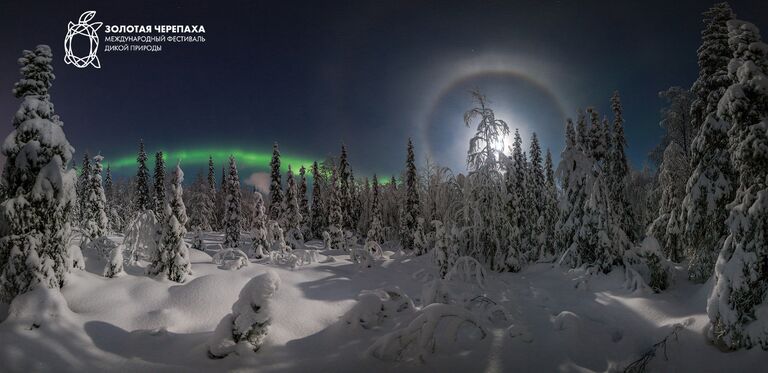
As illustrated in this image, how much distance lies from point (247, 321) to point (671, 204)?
68.6 ft

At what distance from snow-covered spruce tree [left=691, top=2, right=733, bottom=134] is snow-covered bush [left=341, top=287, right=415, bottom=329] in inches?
460

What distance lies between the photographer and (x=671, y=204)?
18469 millimetres

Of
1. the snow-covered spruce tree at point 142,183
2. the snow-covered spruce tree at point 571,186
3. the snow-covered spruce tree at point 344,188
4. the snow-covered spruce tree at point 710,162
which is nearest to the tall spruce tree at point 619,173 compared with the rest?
the snow-covered spruce tree at point 571,186

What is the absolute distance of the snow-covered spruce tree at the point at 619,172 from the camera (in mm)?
21636

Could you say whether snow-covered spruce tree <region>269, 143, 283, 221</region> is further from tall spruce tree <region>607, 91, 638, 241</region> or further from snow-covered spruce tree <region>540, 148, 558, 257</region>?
tall spruce tree <region>607, 91, 638, 241</region>

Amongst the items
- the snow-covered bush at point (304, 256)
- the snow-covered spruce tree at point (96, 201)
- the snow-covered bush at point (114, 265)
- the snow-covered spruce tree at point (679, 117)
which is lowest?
the snow-covered bush at point (304, 256)

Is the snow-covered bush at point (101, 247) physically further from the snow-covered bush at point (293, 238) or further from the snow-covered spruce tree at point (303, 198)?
the snow-covered spruce tree at point (303, 198)

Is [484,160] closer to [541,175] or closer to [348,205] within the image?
[541,175]

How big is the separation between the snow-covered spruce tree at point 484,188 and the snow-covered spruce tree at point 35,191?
48.7ft

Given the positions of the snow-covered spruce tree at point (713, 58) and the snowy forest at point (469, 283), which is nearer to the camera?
the snowy forest at point (469, 283)

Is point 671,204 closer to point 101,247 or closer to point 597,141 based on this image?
point 597,141

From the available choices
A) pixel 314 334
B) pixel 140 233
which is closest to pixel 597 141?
pixel 314 334

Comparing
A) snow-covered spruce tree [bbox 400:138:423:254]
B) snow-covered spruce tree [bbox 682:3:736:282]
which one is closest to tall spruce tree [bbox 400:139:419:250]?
snow-covered spruce tree [bbox 400:138:423:254]

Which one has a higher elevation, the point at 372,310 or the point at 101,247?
the point at 101,247
